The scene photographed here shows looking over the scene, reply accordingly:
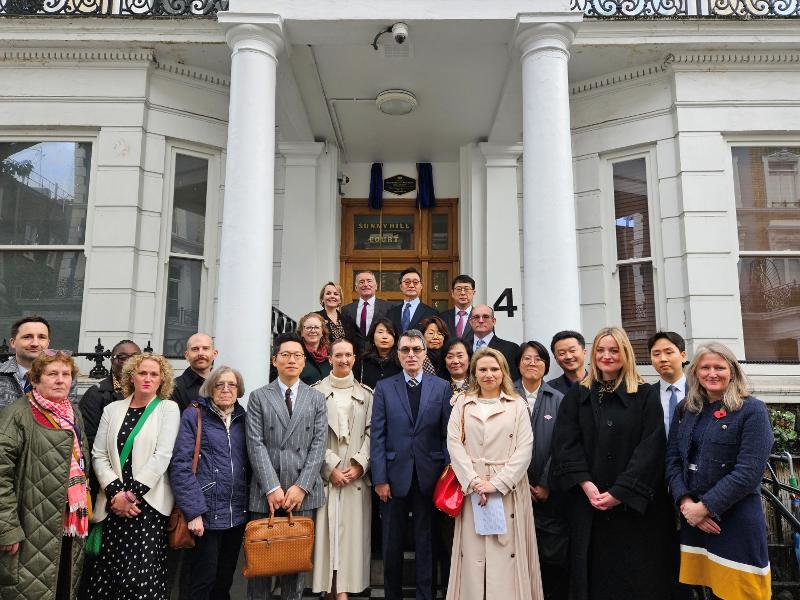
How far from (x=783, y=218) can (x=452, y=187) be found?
182 inches

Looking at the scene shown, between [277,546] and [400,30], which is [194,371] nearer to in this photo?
[277,546]

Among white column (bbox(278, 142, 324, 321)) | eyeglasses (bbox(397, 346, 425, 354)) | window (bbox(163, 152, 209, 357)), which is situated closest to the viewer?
eyeglasses (bbox(397, 346, 425, 354))

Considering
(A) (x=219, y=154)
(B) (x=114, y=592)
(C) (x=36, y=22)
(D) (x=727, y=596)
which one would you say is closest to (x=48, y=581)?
(B) (x=114, y=592)

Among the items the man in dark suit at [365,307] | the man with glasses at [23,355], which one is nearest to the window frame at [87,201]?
the man with glasses at [23,355]

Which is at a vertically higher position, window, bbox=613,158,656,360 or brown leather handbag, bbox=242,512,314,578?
window, bbox=613,158,656,360

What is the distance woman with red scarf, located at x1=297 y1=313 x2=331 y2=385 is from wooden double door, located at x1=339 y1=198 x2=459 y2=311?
14.4 ft

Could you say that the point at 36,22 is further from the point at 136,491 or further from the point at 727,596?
the point at 727,596

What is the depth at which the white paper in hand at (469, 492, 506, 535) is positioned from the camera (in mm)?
4005

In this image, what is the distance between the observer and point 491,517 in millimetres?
4027

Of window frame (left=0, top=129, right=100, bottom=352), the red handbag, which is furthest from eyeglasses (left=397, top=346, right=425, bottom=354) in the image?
window frame (left=0, top=129, right=100, bottom=352)

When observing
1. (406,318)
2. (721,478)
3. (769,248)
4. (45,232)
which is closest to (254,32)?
(406,318)

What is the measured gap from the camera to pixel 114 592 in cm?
392

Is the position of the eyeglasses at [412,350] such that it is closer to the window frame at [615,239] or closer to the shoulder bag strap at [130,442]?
the shoulder bag strap at [130,442]

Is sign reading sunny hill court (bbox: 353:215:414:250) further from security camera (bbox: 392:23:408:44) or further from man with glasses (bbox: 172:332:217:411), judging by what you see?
man with glasses (bbox: 172:332:217:411)
